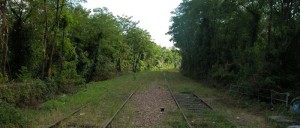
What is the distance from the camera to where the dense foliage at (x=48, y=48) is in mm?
18172

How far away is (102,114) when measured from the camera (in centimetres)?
1416

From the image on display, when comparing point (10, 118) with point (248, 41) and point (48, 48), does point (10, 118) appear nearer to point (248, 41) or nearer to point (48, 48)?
point (48, 48)

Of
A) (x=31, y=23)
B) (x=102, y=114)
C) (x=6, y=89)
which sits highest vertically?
(x=31, y=23)

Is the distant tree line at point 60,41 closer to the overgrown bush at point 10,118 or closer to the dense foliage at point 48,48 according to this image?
the dense foliage at point 48,48

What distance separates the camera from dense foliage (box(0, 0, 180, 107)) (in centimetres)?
1817

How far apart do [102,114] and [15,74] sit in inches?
455

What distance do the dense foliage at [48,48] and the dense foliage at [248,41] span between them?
1163 cm

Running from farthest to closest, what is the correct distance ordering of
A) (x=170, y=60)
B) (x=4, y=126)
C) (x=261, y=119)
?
1. (x=170, y=60)
2. (x=261, y=119)
3. (x=4, y=126)

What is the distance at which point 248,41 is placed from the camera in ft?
101

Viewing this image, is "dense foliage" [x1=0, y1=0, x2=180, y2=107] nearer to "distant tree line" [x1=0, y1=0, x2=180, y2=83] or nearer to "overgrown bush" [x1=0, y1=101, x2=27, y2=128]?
"distant tree line" [x1=0, y1=0, x2=180, y2=83]

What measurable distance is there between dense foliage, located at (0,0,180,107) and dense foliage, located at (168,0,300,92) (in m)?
11.6

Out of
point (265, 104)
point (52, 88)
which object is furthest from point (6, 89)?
point (265, 104)

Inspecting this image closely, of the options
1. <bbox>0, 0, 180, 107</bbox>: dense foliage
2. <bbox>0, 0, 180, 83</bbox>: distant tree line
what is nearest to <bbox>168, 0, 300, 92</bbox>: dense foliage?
<bbox>0, 0, 180, 107</bbox>: dense foliage

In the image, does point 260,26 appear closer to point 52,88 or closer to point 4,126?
point 52,88
